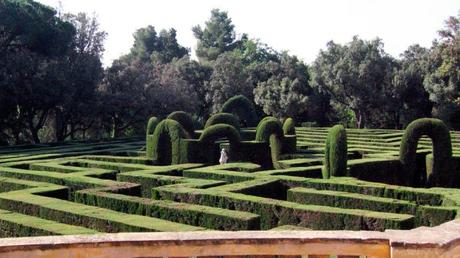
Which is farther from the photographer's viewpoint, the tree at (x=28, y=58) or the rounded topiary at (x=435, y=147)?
the tree at (x=28, y=58)

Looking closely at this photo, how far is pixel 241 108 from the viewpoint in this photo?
37.6 meters

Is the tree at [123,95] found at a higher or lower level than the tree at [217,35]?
lower

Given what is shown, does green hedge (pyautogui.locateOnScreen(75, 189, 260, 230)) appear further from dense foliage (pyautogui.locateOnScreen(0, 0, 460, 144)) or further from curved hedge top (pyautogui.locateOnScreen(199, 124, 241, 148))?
dense foliage (pyautogui.locateOnScreen(0, 0, 460, 144))

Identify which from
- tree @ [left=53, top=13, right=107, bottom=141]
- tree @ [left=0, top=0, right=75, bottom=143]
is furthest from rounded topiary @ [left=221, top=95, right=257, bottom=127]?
tree @ [left=0, top=0, right=75, bottom=143]

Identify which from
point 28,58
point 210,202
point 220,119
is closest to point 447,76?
point 220,119

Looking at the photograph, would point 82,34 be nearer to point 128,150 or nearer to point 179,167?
point 128,150

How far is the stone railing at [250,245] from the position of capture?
5055 millimetres

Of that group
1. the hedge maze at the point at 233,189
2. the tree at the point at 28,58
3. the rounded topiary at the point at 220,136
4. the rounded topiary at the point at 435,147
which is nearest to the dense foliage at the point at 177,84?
the tree at the point at 28,58

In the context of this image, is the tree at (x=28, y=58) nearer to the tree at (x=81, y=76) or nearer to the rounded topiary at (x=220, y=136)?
the tree at (x=81, y=76)

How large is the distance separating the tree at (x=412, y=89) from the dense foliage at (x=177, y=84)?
9cm

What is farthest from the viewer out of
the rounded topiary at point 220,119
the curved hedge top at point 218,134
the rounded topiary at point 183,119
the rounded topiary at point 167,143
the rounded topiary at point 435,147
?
the rounded topiary at point 220,119

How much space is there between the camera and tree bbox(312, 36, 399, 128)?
46312 millimetres

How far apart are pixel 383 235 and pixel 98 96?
35.4 meters

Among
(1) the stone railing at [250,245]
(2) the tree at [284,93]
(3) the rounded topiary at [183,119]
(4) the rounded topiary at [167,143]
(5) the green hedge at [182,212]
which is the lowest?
(5) the green hedge at [182,212]
